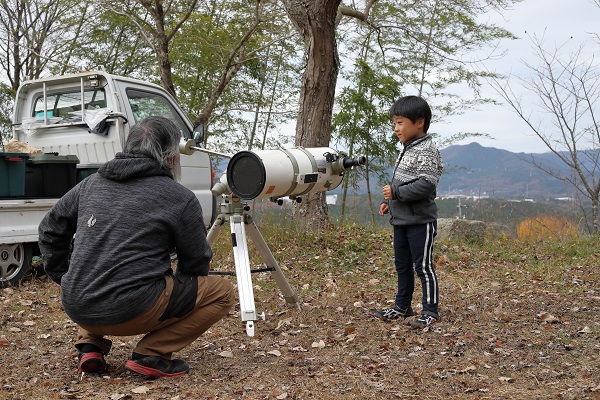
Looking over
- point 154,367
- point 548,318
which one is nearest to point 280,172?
point 154,367

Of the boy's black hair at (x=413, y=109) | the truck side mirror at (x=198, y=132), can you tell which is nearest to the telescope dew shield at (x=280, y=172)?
the boy's black hair at (x=413, y=109)

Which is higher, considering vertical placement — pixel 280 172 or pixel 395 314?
pixel 280 172

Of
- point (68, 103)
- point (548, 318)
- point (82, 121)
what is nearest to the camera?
point (548, 318)

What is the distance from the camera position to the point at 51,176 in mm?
6906

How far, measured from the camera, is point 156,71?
65.3ft

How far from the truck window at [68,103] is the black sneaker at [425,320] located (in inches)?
169

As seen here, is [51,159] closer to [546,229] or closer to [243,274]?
[243,274]

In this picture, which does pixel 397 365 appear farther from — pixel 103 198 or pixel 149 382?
pixel 103 198

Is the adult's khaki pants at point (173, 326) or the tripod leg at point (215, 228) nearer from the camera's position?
the adult's khaki pants at point (173, 326)

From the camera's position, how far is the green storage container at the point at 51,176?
6.85 m

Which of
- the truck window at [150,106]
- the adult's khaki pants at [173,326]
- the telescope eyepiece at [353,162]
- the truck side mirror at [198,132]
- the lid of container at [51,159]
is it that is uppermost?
the truck window at [150,106]

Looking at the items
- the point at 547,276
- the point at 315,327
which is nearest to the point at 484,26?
the point at 547,276

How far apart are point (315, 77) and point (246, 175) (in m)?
4.81

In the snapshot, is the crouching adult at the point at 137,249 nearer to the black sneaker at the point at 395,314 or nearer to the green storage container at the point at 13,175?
the black sneaker at the point at 395,314
